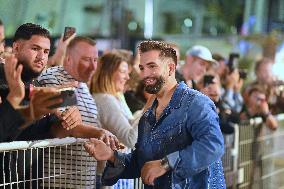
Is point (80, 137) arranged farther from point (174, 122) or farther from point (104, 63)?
point (104, 63)

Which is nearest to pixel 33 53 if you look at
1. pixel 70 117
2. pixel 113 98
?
pixel 70 117

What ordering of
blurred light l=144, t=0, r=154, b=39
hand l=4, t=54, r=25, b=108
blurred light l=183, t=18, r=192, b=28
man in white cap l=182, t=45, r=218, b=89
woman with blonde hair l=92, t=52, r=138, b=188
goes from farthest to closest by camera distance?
1. blurred light l=183, t=18, r=192, b=28
2. blurred light l=144, t=0, r=154, b=39
3. man in white cap l=182, t=45, r=218, b=89
4. woman with blonde hair l=92, t=52, r=138, b=188
5. hand l=4, t=54, r=25, b=108

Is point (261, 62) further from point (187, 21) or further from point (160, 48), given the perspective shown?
point (160, 48)

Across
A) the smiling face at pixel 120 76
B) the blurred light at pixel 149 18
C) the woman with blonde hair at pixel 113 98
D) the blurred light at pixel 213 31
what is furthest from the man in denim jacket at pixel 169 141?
the blurred light at pixel 149 18

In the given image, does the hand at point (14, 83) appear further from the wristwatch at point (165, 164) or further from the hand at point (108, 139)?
the wristwatch at point (165, 164)

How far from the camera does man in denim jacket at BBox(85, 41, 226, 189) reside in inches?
135

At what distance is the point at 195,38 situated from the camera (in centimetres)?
1237

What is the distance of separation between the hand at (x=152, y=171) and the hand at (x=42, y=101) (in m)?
0.59

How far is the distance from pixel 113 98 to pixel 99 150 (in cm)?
113

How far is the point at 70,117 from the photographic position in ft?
12.6

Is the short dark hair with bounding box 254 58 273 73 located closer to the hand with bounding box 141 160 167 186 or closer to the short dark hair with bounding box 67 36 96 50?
the short dark hair with bounding box 67 36 96 50

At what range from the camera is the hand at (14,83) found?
11.0 ft

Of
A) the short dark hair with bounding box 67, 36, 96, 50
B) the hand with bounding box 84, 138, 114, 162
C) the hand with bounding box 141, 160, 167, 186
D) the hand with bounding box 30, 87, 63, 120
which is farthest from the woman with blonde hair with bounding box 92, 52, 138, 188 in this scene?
the hand with bounding box 30, 87, 63, 120

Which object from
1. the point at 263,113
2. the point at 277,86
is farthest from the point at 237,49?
the point at 263,113
